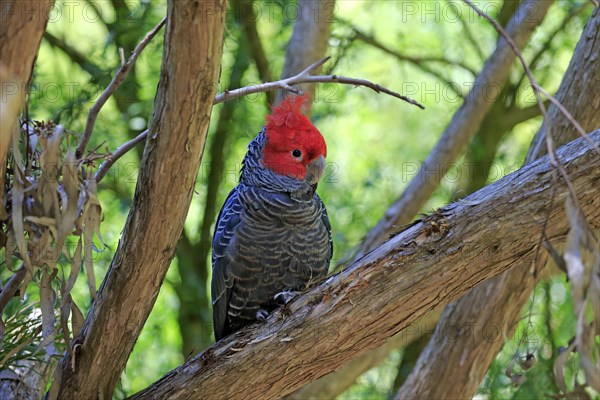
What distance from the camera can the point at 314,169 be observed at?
9.83 ft

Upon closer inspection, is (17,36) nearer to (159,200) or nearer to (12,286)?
(159,200)

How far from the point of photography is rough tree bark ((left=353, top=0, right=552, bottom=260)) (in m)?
3.92

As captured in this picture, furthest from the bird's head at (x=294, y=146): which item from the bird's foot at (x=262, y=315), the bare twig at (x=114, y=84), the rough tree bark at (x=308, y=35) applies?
the bare twig at (x=114, y=84)

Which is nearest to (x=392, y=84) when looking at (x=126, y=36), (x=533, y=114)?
(x=533, y=114)

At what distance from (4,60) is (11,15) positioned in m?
0.11

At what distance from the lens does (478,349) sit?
3.33 metres

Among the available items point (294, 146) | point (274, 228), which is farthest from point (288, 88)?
point (274, 228)

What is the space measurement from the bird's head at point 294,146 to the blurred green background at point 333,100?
1411mm

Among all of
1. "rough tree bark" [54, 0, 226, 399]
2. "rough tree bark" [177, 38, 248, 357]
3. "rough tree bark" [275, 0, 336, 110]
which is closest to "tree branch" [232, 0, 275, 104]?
"rough tree bark" [177, 38, 248, 357]

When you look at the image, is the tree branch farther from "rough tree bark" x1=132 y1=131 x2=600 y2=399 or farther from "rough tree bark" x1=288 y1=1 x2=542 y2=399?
"rough tree bark" x1=132 y1=131 x2=600 y2=399

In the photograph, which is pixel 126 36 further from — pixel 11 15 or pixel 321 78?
pixel 11 15

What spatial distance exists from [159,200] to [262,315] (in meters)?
0.84

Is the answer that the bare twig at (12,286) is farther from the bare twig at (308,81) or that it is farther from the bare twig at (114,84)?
the bare twig at (308,81)

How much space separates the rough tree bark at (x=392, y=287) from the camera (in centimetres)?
215
